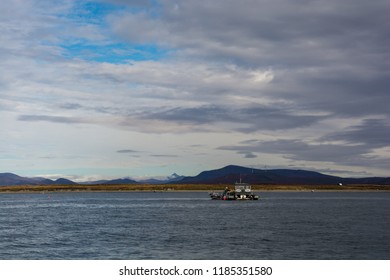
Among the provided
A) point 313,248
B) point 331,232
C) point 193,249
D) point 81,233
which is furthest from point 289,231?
point 81,233

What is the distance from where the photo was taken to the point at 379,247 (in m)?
69.7

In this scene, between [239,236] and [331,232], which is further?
[331,232]

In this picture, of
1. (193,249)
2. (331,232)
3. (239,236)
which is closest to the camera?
(193,249)

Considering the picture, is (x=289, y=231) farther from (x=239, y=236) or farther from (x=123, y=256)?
(x=123, y=256)

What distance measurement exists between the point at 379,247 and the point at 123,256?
3568cm

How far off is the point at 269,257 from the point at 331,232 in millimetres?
31552
